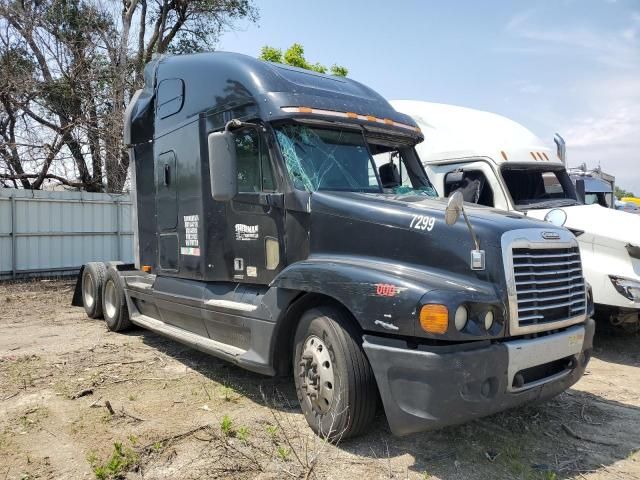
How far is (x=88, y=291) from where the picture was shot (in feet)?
30.4

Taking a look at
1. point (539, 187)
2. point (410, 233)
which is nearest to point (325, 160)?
point (410, 233)

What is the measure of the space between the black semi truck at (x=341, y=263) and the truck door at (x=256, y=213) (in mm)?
16

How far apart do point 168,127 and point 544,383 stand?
479 cm

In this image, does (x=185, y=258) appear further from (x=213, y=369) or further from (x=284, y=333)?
(x=284, y=333)

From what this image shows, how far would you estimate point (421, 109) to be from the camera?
864 centimetres

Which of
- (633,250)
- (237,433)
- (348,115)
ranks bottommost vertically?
(237,433)

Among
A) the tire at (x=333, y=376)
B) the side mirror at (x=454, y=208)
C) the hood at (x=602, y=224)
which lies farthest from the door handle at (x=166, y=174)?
the hood at (x=602, y=224)

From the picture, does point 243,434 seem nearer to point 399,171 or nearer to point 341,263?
point 341,263

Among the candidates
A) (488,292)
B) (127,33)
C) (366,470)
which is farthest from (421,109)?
(127,33)

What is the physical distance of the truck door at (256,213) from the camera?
15.6ft

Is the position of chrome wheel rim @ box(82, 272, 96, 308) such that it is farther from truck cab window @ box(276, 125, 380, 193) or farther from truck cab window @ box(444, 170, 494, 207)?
truck cab window @ box(444, 170, 494, 207)

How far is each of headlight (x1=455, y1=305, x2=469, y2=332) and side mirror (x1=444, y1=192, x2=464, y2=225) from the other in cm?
58

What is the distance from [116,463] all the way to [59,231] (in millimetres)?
12355

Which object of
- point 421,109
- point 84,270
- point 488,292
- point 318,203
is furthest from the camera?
point 84,270
